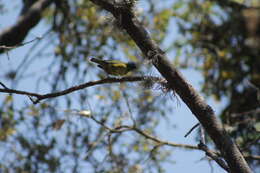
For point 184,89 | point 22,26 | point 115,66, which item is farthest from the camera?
point 22,26

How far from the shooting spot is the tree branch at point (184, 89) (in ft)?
4.58

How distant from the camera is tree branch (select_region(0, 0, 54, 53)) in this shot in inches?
132

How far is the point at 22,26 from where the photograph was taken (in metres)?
3.50

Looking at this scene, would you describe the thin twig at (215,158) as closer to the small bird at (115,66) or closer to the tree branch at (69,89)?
the tree branch at (69,89)

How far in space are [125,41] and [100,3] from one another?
2660mm

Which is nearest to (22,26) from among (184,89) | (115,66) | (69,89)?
(115,66)

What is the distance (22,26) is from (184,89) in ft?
7.93

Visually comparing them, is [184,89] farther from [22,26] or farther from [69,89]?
[22,26]

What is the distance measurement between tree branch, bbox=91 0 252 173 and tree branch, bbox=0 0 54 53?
2127 millimetres

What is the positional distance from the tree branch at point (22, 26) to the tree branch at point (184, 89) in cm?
213

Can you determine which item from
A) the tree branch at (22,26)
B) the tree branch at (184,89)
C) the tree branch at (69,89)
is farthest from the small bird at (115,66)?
the tree branch at (22,26)

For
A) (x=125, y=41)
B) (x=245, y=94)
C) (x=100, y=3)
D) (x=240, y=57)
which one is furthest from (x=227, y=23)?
(x=100, y=3)

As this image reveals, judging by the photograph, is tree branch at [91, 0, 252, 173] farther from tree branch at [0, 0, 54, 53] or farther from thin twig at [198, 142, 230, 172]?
tree branch at [0, 0, 54, 53]

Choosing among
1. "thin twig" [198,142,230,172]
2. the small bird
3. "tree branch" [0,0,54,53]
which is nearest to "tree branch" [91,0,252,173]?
"thin twig" [198,142,230,172]
